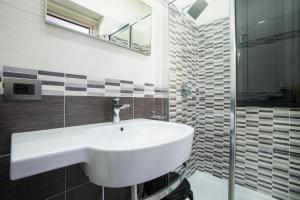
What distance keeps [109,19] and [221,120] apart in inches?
59.5

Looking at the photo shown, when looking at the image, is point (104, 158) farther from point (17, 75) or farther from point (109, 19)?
point (109, 19)

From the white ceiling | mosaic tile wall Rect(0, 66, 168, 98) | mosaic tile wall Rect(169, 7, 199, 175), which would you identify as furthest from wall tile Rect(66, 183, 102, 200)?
the white ceiling

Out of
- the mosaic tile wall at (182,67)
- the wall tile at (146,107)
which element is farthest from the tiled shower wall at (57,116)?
the mosaic tile wall at (182,67)

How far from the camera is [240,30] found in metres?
1.59

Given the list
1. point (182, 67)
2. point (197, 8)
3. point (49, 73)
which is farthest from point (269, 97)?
point (49, 73)

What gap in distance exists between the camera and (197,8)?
176 centimetres

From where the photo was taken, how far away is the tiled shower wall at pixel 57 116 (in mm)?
676

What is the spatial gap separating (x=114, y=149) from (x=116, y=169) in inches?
2.8

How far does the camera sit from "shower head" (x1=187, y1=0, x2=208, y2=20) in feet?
5.67

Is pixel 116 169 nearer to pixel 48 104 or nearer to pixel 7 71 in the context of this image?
pixel 48 104

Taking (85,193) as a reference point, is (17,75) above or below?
above

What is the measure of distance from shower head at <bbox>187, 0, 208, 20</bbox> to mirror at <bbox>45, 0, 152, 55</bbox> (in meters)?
0.63

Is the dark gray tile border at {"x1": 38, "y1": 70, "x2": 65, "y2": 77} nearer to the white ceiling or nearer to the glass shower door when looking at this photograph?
the white ceiling

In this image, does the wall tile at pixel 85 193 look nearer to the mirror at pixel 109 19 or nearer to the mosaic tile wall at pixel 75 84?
the mosaic tile wall at pixel 75 84
